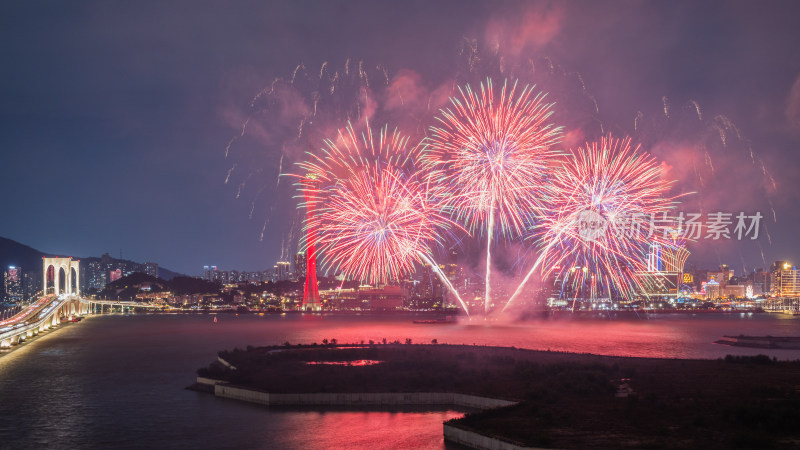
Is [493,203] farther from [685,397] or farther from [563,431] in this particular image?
[563,431]

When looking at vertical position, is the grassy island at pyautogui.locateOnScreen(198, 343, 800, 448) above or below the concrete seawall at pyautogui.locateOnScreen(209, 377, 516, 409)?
above

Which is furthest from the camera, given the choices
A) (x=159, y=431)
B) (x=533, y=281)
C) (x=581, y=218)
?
(x=533, y=281)

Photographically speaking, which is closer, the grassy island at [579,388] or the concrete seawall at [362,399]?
the grassy island at [579,388]

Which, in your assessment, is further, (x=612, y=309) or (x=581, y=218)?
(x=612, y=309)

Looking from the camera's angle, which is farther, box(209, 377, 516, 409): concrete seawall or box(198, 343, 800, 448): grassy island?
box(209, 377, 516, 409): concrete seawall

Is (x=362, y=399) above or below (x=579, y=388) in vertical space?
below

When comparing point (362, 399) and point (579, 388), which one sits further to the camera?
point (362, 399)

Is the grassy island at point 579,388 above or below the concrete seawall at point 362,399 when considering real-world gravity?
above

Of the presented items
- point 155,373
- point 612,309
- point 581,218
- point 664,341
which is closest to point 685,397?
point 581,218
